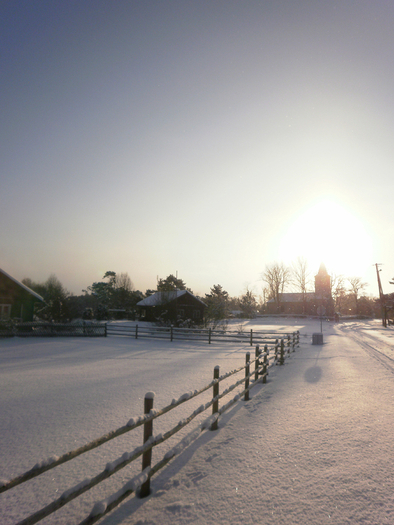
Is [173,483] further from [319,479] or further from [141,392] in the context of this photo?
[141,392]

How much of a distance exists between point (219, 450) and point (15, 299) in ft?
90.5

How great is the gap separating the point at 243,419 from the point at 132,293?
55.2m

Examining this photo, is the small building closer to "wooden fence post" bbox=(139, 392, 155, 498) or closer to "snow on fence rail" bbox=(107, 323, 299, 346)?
"snow on fence rail" bbox=(107, 323, 299, 346)

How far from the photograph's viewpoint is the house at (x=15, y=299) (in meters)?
26.4

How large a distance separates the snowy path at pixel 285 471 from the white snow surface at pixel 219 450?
1cm

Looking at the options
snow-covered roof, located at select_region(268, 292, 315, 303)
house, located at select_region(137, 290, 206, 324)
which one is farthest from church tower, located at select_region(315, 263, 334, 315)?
house, located at select_region(137, 290, 206, 324)

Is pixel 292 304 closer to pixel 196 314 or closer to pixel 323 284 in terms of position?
pixel 323 284

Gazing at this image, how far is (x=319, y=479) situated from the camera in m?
3.93

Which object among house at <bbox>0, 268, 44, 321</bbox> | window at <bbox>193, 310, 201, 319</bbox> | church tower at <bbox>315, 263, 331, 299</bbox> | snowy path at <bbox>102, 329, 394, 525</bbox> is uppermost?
church tower at <bbox>315, 263, 331, 299</bbox>

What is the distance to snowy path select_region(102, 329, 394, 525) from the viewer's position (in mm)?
3284

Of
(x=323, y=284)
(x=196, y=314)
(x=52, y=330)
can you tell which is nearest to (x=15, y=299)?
(x=52, y=330)

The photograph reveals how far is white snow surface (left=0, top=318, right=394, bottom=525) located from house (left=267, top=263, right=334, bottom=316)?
2672 inches

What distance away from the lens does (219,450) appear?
4789 mm

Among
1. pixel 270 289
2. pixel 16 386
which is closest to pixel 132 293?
pixel 270 289
